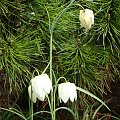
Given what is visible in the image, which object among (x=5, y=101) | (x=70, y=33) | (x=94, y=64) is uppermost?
(x=70, y=33)

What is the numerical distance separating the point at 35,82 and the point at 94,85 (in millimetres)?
490

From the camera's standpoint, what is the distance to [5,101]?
62.6 inches

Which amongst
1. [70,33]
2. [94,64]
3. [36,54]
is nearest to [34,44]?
[36,54]

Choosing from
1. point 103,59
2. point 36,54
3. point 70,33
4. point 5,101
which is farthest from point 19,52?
point 5,101

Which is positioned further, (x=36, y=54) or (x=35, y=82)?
(x=36, y=54)

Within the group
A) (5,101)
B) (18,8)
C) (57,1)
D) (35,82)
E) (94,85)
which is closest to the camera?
(35,82)

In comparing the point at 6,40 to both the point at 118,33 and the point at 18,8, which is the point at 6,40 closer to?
the point at 18,8

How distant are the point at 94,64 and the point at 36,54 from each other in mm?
250

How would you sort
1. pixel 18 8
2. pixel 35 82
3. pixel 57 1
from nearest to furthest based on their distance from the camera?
pixel 35 82 < pixel 18 8 < pixel 57 1

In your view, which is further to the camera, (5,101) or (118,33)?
(5,101)

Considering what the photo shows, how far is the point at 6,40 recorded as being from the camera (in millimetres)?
1192

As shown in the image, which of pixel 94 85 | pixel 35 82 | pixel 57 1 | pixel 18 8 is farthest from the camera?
pixel 94 85

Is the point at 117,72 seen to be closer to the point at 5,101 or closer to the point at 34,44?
the point at 34,44

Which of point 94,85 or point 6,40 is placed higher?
point 6,40
